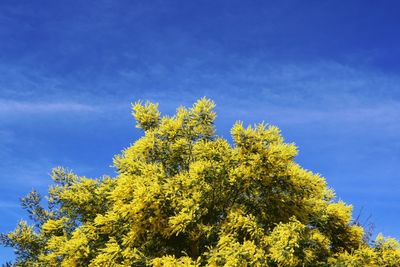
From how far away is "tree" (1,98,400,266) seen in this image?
2147cm

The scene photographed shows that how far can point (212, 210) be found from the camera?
23.5 m

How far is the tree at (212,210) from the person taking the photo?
21.5 metres

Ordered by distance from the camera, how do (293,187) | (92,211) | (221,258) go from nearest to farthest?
(221,258), (293,187), (92,211)

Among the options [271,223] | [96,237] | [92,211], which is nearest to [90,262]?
[96,237]

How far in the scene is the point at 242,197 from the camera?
24.0 m

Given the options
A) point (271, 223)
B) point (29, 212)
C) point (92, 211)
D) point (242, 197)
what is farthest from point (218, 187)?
point (29, 212)

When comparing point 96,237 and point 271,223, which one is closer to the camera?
point 271,223

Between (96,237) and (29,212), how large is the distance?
10.2 metres

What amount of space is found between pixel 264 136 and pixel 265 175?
1.84 meters

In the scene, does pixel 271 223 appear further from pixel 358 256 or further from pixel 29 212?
pixel 29 212

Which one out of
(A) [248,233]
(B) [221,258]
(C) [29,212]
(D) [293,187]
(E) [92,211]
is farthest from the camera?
(C) [29,212]

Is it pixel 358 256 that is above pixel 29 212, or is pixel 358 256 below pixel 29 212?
below

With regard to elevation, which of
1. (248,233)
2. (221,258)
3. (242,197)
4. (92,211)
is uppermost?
(92,211)

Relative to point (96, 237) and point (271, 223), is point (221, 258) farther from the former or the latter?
point (96, 237)
